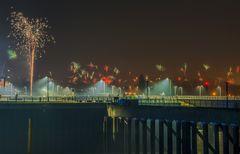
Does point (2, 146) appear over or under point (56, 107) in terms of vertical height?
under

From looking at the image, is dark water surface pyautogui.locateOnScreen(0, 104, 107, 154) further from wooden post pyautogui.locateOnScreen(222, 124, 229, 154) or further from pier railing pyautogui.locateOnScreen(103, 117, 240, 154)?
wooden post pyautogui.locateOnScreen(222, 124, 229, 154)

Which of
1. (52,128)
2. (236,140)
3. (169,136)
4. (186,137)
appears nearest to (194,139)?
(186,137)

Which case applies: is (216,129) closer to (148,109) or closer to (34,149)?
(148,109)

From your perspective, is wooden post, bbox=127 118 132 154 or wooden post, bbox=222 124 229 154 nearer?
wooden post, bbox=222 124 229 154

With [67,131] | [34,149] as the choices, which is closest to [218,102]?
[67,131]

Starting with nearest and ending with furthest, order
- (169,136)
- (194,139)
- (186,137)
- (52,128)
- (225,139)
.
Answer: (225,139) < (194,139) < (186,137) < (169,136) < (52,128)

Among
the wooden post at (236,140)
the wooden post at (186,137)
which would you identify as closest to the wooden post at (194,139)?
the wooden post at (186,137)

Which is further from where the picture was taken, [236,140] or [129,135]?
[129,135]

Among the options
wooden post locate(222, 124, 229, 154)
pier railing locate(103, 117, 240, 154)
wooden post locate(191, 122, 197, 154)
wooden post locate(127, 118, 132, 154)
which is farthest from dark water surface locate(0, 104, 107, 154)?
wooden post locate(222, 124, 229, 154)

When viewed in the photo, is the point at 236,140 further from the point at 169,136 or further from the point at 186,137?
the point at 169,136

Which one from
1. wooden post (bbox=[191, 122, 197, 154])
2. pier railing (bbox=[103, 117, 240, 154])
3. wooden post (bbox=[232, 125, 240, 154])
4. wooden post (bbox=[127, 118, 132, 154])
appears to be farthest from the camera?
wooden post (bbox=[127, 118, 132, 154])

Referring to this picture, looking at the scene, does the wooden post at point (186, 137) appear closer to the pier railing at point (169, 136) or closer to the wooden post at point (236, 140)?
the pier railing at point (169, 136)
